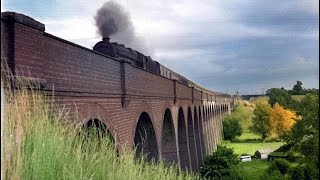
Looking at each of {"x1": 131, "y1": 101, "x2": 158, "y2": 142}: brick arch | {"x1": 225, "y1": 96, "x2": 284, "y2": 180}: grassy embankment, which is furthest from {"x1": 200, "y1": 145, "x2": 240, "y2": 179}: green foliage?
{"x1": 131, "y1": 101, "x2": 158, "y2": 142}: brick arch

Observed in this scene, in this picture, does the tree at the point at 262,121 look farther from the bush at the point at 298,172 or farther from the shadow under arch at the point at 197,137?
the bush at the point at 298,172

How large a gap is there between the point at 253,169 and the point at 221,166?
30.9ft

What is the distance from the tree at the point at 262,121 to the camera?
5756cm

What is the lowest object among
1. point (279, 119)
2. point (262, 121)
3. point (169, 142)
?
point (169, 142)

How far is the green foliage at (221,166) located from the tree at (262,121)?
96.1 feet

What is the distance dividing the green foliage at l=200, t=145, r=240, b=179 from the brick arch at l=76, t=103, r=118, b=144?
17.5 meters

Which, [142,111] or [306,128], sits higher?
[142,111]

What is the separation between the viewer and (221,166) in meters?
27.5

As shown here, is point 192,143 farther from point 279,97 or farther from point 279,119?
point 279,97

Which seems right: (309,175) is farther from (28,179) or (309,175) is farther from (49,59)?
(28,179)

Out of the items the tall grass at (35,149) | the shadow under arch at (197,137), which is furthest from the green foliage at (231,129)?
the tall grass at (35,149)

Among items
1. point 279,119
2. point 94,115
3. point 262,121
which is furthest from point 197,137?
point 262,121

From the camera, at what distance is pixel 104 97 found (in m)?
8.55

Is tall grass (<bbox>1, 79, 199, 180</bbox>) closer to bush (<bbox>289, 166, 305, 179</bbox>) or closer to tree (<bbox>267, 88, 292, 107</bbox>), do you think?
bush (<bbox>289, 166, 305, 179</bbox>)
